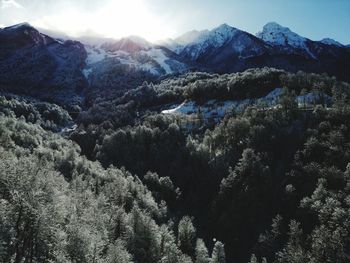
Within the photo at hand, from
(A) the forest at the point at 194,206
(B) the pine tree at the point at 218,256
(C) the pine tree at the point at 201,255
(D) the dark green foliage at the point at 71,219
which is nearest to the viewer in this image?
(D) the dark green foliage at the point at 71,219

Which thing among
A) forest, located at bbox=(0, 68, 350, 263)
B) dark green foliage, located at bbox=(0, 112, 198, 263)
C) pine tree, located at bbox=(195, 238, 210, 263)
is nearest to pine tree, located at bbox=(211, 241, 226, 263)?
forest, located at bbox=(0, 68, 350, 263)

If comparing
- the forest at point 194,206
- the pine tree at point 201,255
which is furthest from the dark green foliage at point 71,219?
the pine tree at point 201,255

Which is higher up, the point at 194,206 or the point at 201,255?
the point at 194,206

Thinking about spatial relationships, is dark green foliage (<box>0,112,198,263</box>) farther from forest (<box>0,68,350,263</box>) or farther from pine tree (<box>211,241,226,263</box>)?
pine tree (<box>211,241,226,263</box>)

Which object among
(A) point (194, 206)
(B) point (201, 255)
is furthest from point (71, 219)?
(A) point (194, 206)

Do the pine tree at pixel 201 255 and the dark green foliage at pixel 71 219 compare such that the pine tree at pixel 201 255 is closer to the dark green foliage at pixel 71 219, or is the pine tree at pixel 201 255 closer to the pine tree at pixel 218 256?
the pine tree at pixel 218 256

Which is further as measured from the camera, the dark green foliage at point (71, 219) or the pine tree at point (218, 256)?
the pine tree at point (218, 256)

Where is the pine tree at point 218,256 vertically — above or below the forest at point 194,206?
below

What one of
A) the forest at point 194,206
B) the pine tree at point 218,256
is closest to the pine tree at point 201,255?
the forest at point 194,206

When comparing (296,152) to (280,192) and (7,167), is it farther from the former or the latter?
(7,167)

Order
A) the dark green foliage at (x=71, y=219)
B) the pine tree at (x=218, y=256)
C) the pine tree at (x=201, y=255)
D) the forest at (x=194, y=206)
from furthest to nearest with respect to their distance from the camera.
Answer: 1. the pine tree at (x=218, y=256)
2. the pine tree at (x=201, y=255)
3. the forest at (x=194, y=206)
4. the dark green foliage at (x=71, y=219)

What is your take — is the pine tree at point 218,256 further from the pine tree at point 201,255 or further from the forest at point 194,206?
the pine tree at point 201,255

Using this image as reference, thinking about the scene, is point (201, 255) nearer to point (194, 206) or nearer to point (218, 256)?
point (218, 256)

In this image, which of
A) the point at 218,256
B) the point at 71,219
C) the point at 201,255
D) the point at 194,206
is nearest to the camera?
the point at 71,219
